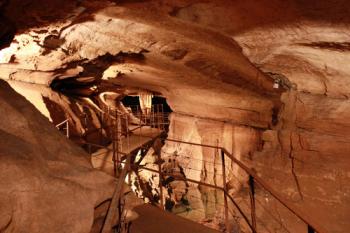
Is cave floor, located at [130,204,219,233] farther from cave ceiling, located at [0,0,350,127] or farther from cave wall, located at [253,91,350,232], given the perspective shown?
cave wall, located at [253,91,350,232]

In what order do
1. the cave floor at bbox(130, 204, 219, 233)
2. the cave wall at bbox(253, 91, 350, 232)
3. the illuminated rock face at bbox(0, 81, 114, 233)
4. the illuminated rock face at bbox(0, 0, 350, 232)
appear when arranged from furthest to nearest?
1. the cave wall at bbox(253, 91, 350, 232)
2. the illuminated rock face at bbox(0, 0, 350, 232)
3. the cave floor at bbox(130, 204, 219, 233)
4. the illuminated rock face at bbox(0, 81, 114, 233)

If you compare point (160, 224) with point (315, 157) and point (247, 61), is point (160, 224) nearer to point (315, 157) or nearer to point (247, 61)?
point (247, 61)

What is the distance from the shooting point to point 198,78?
7914 mm

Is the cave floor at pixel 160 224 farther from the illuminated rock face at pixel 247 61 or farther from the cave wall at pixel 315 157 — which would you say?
the cave wall at pixel 315 157

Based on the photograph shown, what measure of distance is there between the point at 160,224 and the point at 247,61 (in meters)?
3.49

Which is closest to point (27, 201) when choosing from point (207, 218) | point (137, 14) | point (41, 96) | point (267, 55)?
point (137, 14)

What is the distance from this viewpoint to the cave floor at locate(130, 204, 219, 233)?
3344mm

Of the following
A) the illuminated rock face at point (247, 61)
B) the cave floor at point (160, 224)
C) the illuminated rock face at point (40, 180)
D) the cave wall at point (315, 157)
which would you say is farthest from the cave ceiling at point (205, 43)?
the cave floor at point (160, 224)

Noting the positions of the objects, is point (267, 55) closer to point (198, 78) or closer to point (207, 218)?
point (198, 78)

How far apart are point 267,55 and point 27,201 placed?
399 cm

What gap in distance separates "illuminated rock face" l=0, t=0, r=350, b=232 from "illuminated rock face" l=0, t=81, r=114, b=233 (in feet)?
6.21

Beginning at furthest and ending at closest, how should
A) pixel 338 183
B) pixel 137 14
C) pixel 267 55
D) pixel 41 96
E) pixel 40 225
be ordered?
1. pixel 41 96
2. pixel 338 183
3. pixel 267 55
4. pixel 137 14
5. pixel 40 225

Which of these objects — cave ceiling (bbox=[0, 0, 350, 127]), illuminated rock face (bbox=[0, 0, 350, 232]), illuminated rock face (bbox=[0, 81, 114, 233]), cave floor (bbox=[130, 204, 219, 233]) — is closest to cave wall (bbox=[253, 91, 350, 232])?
illuminated rock face (bbox=[0, 0, 350, 232])

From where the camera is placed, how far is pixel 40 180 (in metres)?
2.68
